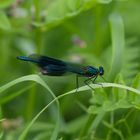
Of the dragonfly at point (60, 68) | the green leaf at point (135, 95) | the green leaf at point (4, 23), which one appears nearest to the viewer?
the green leaf at point (135, 95)

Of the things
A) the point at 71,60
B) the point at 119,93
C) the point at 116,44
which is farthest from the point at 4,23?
the point at 71,60

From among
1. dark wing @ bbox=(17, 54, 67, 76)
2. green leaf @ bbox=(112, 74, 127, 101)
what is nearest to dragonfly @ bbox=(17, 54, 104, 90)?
dark wing @ bbox=(17, 54, 67, 76)

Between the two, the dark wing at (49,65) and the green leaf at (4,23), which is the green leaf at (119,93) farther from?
the green leaf at (4,23)

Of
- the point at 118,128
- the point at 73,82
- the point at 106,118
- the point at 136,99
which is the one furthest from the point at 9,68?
the point at 136,99

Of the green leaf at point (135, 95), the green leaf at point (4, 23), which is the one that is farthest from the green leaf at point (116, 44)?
the green leaf at point (4, 23)

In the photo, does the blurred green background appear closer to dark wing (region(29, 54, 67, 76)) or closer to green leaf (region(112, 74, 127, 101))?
green leaf (region(112, 74, 127, 101))

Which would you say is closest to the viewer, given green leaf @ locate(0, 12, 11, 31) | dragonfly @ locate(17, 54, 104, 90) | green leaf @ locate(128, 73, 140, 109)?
green leaf @ locate(128, 73, 140, 109)

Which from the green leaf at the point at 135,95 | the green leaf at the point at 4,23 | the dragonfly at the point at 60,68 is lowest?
the green leaf at the point at 135,95

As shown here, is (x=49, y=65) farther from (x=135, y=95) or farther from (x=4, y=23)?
(x=135, y=95)
